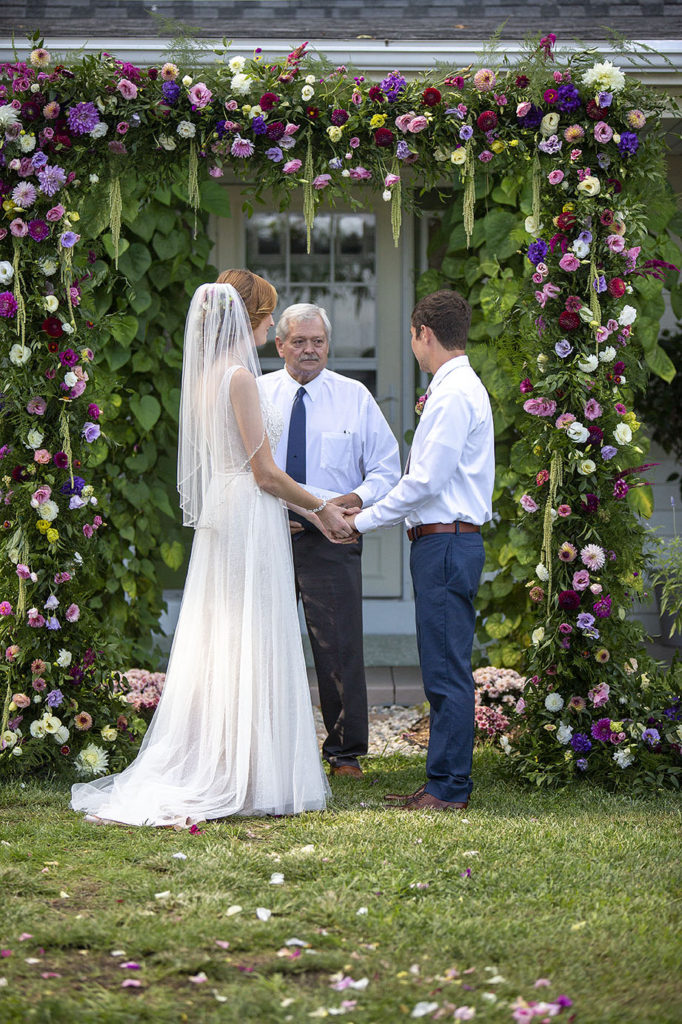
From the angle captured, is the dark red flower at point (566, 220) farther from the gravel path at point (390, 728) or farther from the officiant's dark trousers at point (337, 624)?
the gravel path at point (390, 728)

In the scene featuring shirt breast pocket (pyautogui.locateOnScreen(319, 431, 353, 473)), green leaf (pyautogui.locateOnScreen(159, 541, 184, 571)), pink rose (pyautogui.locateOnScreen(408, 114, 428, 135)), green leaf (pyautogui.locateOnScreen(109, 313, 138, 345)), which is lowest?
green leaf (pyautogui.locateOnScreen(159, 541, 184, 571))

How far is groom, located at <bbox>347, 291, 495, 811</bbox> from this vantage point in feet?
13.5

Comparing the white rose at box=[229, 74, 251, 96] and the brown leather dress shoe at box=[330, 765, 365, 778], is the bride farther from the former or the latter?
the white rose at box=[229, 74, 251, 96]

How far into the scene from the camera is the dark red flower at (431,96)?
14.3ft

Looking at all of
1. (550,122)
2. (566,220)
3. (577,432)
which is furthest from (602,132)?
(577,432)

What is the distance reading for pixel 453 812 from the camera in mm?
4145

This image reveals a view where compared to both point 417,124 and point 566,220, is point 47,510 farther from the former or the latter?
point 566,220

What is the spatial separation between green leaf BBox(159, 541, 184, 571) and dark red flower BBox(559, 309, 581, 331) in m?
2.88

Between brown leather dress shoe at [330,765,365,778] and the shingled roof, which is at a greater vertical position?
the shingled roof

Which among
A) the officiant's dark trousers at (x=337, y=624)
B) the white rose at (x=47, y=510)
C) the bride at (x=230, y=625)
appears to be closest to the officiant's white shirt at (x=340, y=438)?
the officiant's dark trousers at (x=337, y=624)

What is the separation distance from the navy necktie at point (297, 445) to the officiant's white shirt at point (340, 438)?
2 centimetres

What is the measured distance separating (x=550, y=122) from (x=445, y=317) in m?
0.91

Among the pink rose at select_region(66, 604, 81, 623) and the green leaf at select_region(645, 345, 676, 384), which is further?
the green leaf at select_region(645, 345, 676, 384)

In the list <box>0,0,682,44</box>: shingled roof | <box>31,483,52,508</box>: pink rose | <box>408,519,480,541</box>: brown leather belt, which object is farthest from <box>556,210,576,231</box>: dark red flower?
<box>0,0,682,44</box>: shingled roof
